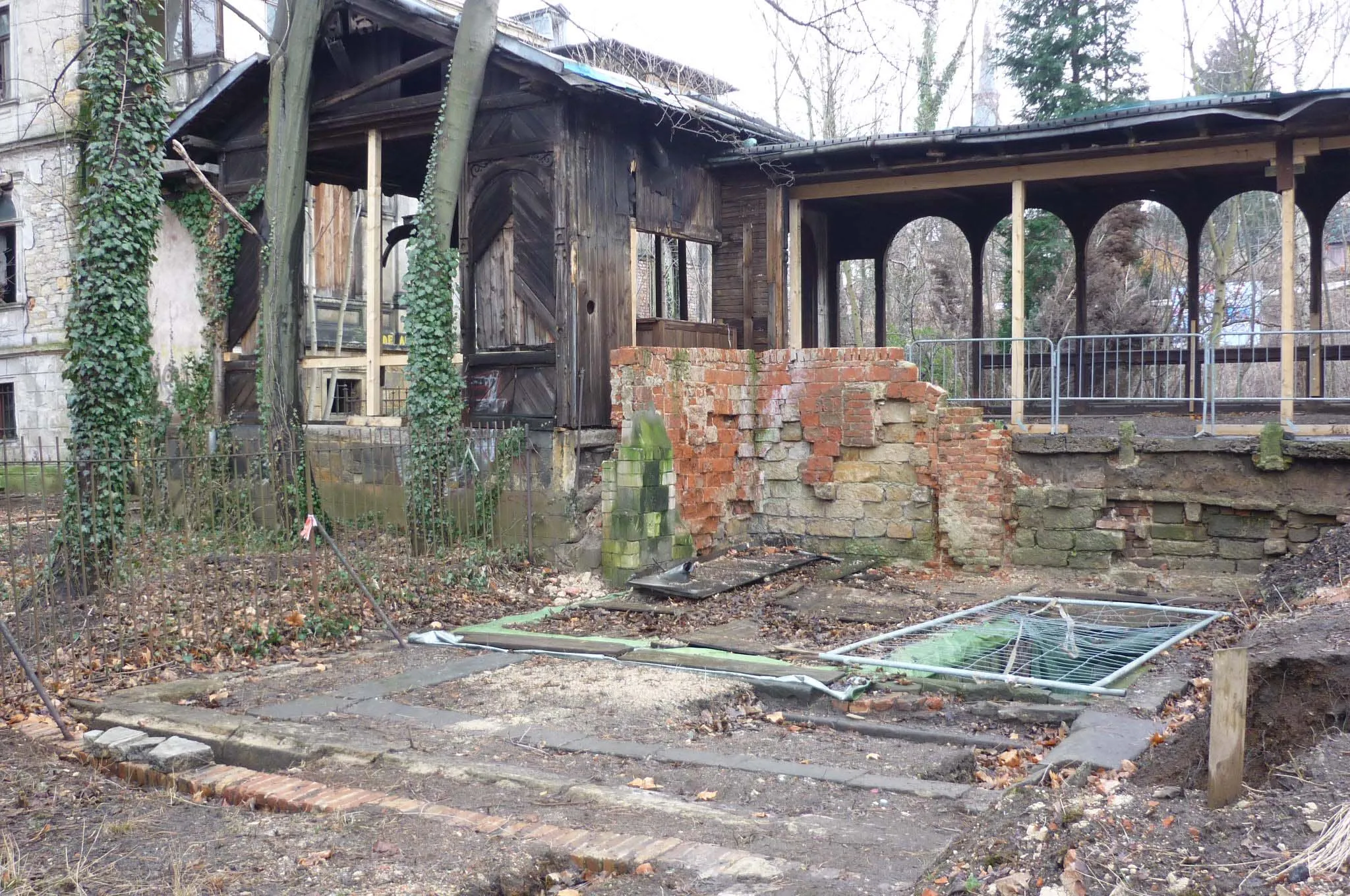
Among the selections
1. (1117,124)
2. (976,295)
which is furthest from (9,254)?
(1117,124)

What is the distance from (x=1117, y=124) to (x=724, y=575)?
629 centimetres

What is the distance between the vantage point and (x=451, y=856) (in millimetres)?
4391

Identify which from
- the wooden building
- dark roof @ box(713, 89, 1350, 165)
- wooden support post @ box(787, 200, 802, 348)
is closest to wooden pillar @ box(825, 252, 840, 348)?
wooden support post @ box(787, 200, 802, 348)

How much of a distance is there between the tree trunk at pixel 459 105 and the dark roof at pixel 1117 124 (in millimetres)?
3402

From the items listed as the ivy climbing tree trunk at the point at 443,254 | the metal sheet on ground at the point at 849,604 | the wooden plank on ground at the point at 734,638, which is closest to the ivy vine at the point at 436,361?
→ the ivy climbing tree trunk at the point at 443,254

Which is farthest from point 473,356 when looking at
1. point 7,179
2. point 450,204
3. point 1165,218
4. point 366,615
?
point 1165,218

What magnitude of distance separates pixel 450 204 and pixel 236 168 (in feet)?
15.0

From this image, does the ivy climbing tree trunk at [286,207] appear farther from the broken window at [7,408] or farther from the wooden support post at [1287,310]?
the wooden support post at [1287,310]

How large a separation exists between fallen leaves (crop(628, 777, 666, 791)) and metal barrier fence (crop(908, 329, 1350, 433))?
25.7 ft

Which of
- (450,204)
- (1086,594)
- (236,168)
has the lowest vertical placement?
(1086,594)

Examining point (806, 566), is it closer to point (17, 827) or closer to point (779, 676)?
point (779, 676)

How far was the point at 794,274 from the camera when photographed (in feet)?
47.2

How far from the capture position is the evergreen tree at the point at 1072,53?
20.0m

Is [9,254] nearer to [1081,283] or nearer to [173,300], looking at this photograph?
[173,300]
